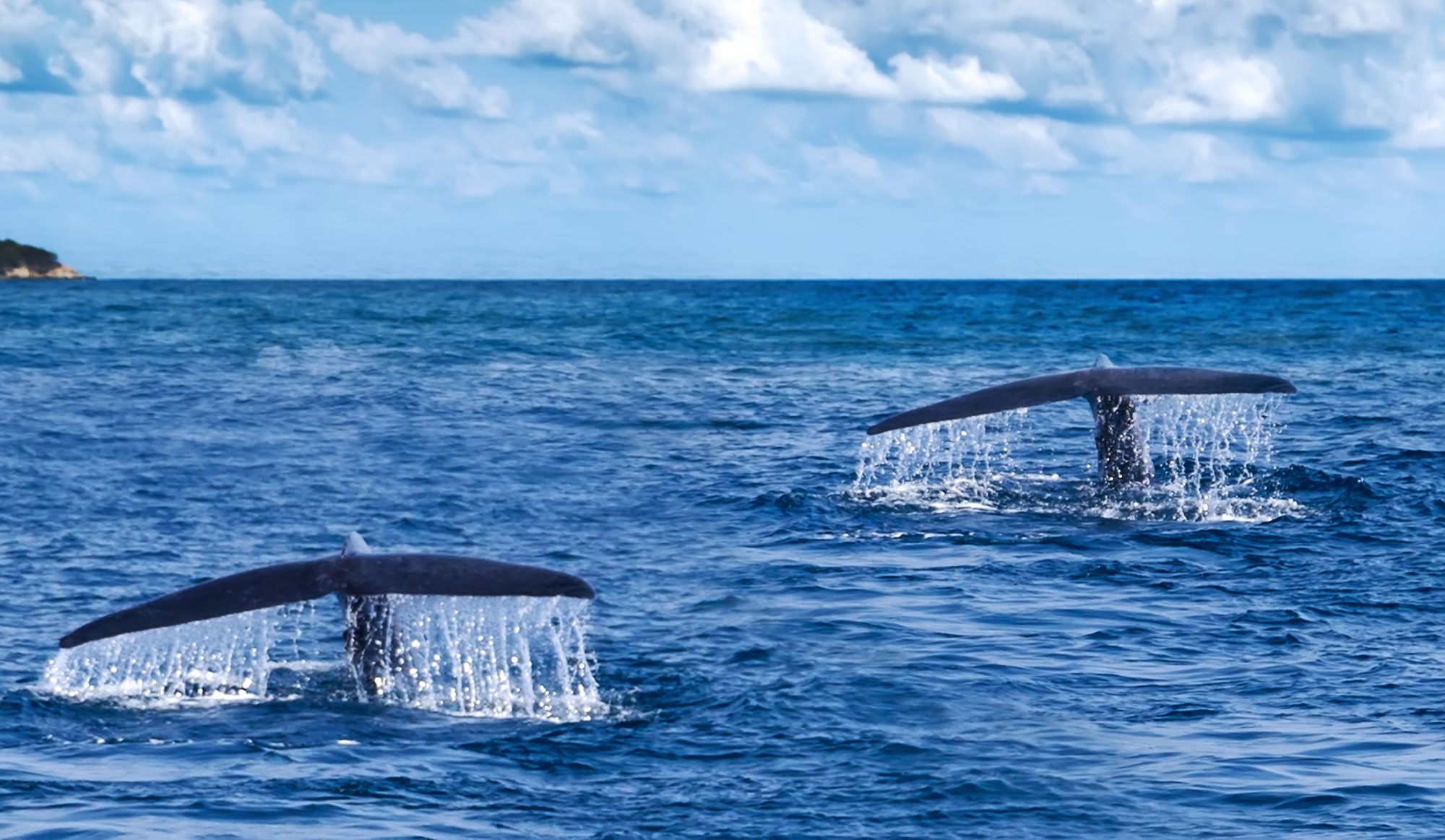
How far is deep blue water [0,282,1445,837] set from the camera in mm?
9898

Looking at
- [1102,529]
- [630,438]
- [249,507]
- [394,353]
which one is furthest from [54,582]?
[394,353]

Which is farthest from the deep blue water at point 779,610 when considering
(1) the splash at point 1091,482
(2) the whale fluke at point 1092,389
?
(2) the whale fluke at point 1092,389

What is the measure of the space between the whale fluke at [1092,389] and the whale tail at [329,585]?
24.2 ft

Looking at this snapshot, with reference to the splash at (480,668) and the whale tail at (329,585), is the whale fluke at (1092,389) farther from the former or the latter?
the whale tail at (329,585)

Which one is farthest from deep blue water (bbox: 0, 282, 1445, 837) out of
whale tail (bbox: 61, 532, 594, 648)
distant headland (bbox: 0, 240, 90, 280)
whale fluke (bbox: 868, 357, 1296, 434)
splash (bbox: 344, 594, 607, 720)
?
distant headland (bbox: 0, 240, 90, 280)

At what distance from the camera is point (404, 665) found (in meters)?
12.2

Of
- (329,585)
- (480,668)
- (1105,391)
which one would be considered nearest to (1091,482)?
(1105,391)

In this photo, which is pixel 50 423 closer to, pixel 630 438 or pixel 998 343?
pixel 630 438

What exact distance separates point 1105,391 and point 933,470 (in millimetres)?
4717

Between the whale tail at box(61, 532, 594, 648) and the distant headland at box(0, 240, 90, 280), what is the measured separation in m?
181

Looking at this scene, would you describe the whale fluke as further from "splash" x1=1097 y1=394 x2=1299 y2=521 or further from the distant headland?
the distant headland

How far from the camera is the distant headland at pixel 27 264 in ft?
594

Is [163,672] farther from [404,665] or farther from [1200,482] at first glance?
[1200,482]

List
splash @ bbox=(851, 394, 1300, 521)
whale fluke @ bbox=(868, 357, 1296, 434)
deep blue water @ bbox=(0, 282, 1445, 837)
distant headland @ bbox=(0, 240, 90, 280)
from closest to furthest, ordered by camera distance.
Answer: deep blue water @ bbox=(0, 282, 1445, 837)
whale fluke @ bbox=(868, 357, 1296, 434)
splash @ bbox=(851, 394, 1300, 521)
distant headland @ bbox=(0, 240, 90, 280)
